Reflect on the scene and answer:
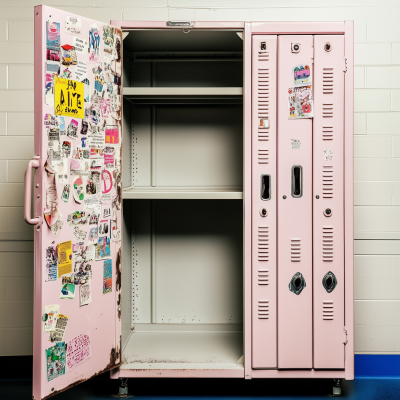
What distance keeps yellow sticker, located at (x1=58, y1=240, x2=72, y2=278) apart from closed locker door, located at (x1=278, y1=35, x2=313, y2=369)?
3.85 feet

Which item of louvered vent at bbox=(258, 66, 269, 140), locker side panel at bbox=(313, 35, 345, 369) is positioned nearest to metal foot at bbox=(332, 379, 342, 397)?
locker side panel at bbox=(313, 35, 345, 369)

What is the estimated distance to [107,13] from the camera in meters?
2.75

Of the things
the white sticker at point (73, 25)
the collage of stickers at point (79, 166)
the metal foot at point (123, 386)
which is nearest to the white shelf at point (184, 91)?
the collage of stickers at point (79, 166)

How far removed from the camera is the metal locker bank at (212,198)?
73.1 inches

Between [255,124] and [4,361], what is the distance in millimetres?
2448

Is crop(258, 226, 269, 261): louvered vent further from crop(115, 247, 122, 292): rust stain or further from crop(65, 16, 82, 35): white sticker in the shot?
crop(65, 16, 82, 35): white sticker

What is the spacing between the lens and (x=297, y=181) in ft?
7.21

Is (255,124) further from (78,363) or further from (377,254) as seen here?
(78,363)

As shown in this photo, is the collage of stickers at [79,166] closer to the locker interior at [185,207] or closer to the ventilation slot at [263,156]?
the locker interior at [185,207]

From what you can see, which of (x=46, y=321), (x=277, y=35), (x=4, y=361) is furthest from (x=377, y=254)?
(x=4, y=361)

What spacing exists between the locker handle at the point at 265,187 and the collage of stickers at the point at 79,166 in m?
0.85

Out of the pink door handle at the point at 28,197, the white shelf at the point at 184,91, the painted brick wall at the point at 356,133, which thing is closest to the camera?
the pink door handle at the point at 28,197

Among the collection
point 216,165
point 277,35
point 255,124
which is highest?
point 277,35

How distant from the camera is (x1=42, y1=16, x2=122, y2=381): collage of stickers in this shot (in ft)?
6.05
